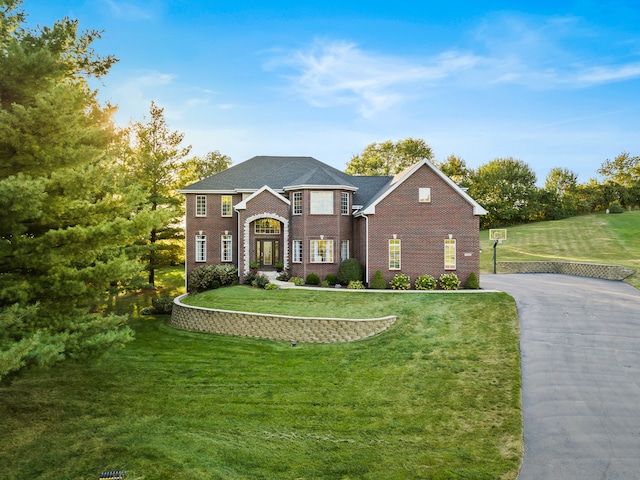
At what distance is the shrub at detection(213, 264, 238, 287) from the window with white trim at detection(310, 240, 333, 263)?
18.1 feet

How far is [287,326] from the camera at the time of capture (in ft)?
59.5

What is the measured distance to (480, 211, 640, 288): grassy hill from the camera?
38.4 meters

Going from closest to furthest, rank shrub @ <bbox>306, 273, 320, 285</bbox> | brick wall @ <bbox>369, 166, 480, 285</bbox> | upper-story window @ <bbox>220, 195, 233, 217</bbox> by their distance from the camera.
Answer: brick wall @ <bbox>369, 166, 480, 285</bbox>
shrub @ <bbox>306, 273, 320, 285</bbox>
upper-story window @ <bbox>220, 195, 233, 217</bbox>

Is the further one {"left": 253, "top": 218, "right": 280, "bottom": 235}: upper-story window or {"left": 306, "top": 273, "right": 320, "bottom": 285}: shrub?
{"left": 253, "top": 218, "right": 280, "bottom": 235}: upper-story window

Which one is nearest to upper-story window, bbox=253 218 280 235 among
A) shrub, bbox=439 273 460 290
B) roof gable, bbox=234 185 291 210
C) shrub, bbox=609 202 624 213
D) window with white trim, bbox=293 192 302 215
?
roof gable, bbox=234 185 291 210

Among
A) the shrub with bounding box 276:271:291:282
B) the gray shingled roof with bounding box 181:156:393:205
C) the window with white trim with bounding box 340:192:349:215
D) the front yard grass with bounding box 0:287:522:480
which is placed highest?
the gray shingled roof with bounding box 181:156:393:205

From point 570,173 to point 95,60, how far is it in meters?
71.4

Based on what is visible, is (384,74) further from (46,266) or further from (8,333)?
(8,333)

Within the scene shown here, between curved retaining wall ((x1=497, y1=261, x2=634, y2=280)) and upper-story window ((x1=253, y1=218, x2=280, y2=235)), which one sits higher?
upper-story window ((x1=253, y1=218, x2=280, y2=235))

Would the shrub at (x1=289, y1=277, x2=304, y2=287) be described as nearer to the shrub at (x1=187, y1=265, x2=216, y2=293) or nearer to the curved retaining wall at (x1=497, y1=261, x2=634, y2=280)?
the shrub at (x1=187, y1=265, x2=216, y2=293)

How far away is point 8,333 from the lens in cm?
812

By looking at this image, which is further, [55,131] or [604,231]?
[604,231]

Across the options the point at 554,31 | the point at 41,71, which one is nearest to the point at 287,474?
the point at 41,71

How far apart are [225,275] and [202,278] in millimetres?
1473
